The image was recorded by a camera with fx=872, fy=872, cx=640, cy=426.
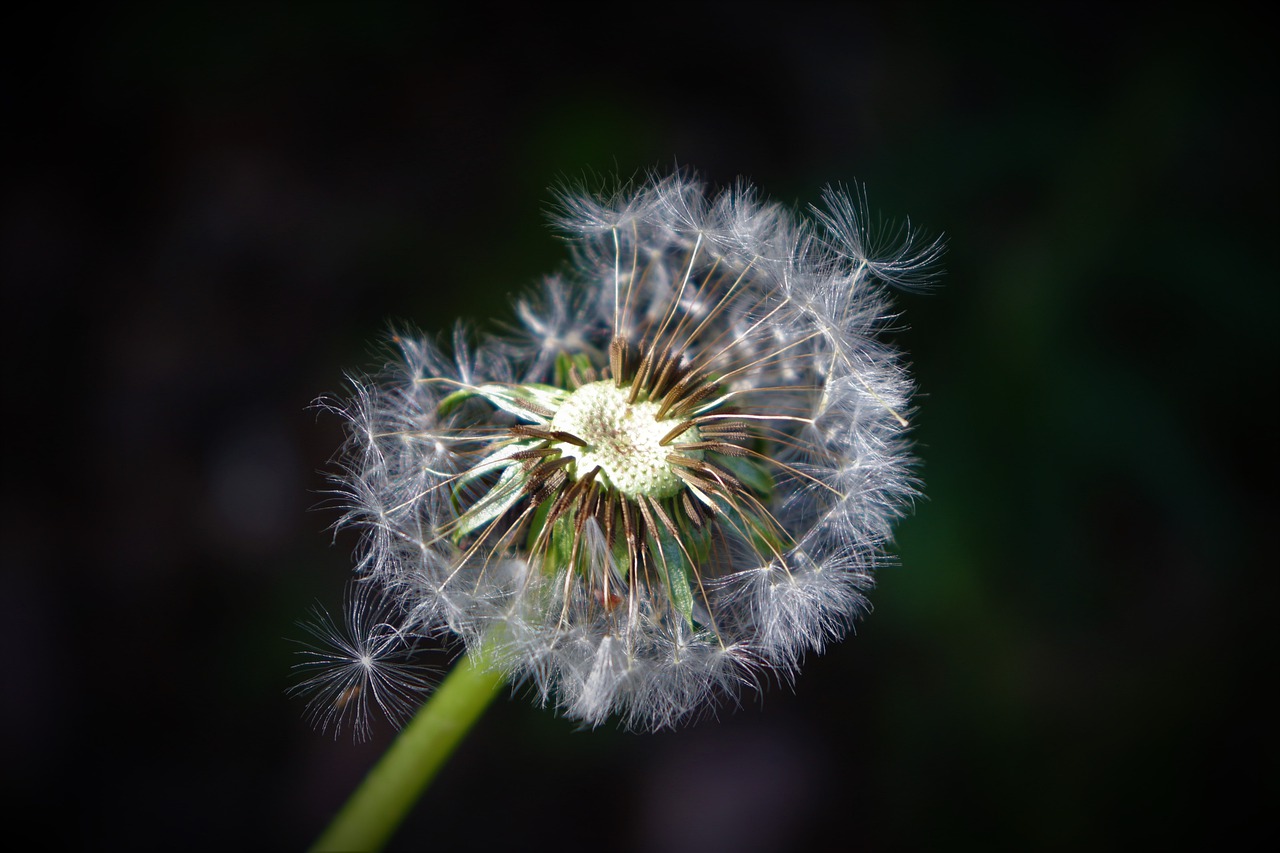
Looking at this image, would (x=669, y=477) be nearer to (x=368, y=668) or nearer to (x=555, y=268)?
(x=368, y=668)

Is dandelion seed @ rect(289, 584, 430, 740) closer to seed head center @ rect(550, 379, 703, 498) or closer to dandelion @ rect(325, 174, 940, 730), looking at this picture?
dandelion @ rect(325, 174, 940, 730)

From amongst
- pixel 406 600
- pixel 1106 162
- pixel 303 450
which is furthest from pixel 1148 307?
pixel 303 450

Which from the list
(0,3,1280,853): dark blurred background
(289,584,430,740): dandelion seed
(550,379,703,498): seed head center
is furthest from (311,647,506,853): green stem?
(0,3,1280,853): dark blurred background

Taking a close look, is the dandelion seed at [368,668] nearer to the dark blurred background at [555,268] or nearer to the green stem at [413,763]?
the green stem at [413,763]

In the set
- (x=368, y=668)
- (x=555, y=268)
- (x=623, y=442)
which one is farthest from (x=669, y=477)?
(x=555, y=268)

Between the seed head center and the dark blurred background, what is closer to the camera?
the seed head center

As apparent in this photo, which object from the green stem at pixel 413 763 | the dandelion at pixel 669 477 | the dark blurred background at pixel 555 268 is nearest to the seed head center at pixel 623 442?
the dandelion at pixel 669 477

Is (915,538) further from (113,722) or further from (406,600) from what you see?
(113,722)
